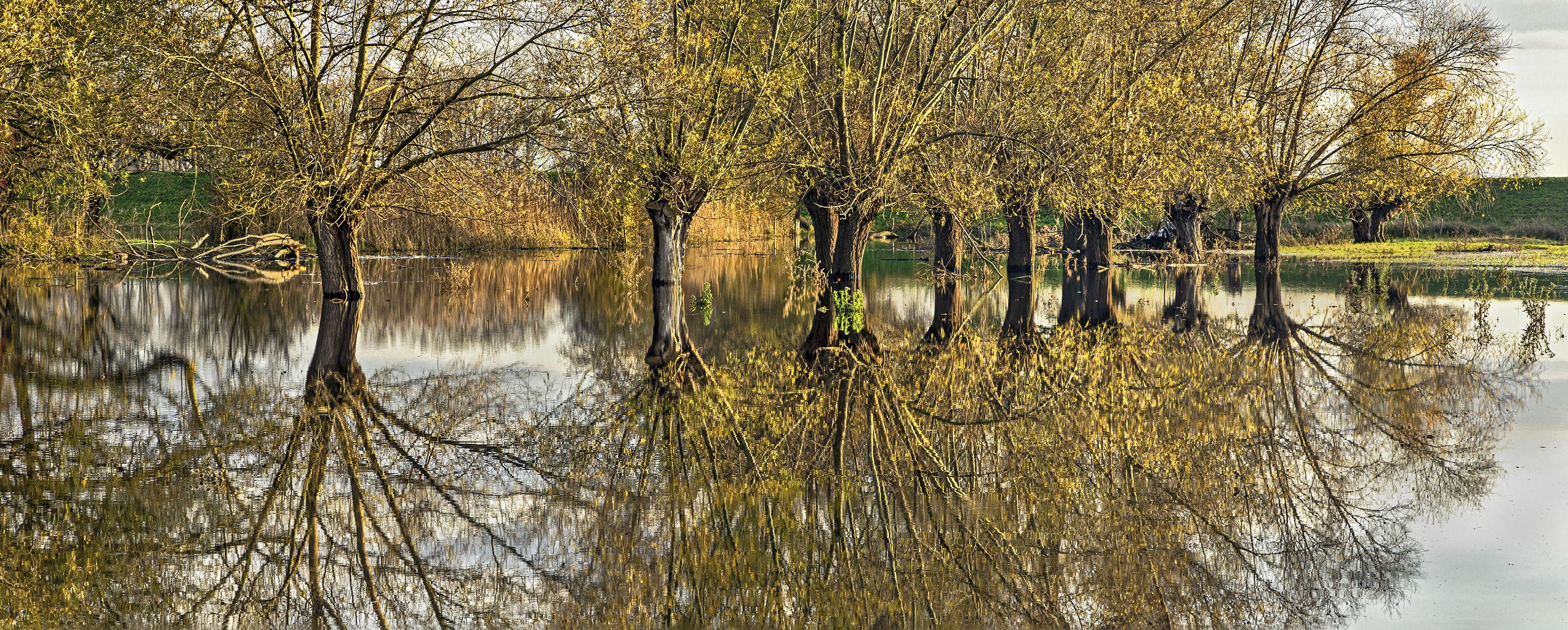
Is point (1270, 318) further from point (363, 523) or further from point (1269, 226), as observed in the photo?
point (1269, 226)

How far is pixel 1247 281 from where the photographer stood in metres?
29.2

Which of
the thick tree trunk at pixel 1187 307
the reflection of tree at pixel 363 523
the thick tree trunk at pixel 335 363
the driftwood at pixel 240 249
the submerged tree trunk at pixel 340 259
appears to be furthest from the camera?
the driftwood at pixel 240 249

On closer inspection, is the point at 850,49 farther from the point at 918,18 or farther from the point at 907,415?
the point at 907,415

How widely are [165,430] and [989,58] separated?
20.7 m

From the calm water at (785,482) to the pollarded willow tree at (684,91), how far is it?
531cm

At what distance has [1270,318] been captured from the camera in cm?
1927

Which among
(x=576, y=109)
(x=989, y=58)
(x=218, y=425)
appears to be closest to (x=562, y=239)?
(x=989, y=58)

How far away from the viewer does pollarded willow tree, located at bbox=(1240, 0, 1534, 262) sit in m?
34.4

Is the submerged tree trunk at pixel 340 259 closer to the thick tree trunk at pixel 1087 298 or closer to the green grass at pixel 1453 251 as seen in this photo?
the thick tree trunk at pixel 1087 298

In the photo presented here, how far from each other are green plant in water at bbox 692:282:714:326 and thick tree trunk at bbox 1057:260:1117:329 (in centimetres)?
547

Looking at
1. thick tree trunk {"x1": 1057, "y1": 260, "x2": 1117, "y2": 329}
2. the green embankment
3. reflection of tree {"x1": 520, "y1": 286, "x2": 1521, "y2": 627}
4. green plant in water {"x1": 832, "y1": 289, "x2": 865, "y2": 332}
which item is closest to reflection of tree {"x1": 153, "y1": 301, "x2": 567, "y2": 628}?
reflection of tree {"x1": 520, "y1": 286, "x2": 1521, "y2": 627}

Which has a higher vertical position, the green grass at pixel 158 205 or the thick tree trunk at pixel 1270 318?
the green grass at pixel 158 205

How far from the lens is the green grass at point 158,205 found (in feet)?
142

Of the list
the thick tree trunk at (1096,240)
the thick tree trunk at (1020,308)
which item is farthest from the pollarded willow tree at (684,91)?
the thick tree trunk at (1096,240)
